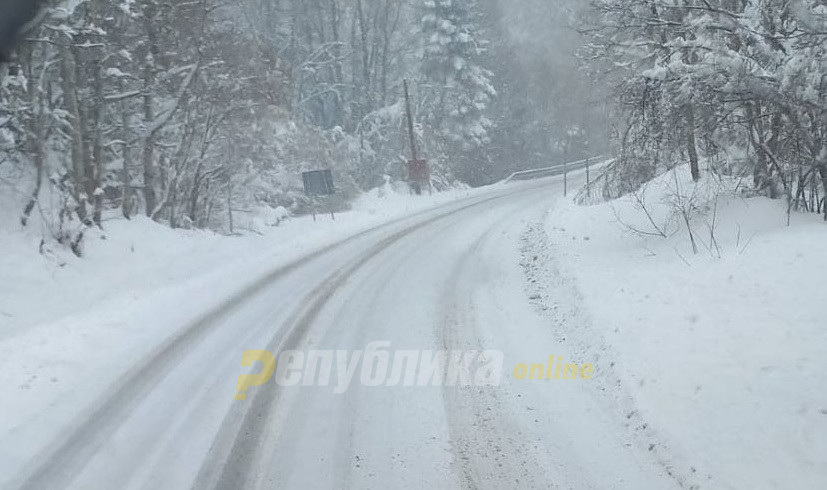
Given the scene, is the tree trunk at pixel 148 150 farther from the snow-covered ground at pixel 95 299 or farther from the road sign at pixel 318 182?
the road sign at pixel 318 182

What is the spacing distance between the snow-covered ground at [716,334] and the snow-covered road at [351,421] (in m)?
0.34

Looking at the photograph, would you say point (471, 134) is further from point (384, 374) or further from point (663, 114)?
point (384, 374)

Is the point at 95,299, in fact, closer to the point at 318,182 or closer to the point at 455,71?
the point at 318,182

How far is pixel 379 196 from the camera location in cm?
3106

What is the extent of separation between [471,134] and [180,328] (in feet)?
110

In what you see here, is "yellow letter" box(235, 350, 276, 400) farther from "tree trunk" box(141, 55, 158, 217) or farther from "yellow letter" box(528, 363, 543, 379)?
"tree trunk" box(141, 55, 158, 217)

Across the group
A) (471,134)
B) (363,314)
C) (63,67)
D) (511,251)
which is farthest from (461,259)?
(471,134)

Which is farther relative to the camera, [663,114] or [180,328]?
[663,114]

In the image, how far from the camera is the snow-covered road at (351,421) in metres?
4.76

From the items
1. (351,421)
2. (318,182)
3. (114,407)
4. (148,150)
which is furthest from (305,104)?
(351,421)

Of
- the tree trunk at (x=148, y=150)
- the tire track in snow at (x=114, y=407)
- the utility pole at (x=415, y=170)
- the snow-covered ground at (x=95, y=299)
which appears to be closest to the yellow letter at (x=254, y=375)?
the tire track in snow at (x=114, y=407)

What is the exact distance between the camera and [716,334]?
625 cm

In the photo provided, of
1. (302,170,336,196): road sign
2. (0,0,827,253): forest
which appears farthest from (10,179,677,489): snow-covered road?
(302,170,336,196): road sign

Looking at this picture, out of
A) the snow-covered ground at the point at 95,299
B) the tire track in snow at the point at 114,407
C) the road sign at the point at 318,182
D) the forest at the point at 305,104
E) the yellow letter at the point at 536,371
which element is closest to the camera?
the tire track in snow at the point at 114,407
